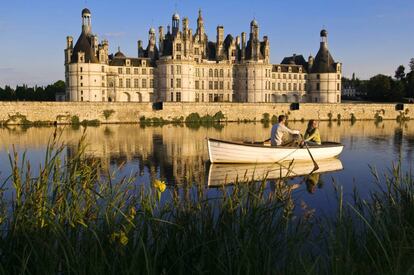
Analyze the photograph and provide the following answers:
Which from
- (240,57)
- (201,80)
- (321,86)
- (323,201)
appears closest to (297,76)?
(321,86)

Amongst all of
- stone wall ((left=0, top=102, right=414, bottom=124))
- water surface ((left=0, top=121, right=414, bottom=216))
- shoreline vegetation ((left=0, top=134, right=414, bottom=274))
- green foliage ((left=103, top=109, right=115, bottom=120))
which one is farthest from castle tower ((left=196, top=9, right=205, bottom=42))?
shoreline vegetation ((left=0, top=134, right=414, bottom=274))

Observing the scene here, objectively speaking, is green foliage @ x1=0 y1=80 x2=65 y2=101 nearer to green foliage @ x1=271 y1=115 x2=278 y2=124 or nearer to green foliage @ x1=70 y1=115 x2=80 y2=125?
green foliage @ x1=70 y1=115 x2=80 y2=125

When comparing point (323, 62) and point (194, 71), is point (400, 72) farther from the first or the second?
point (194, 71)

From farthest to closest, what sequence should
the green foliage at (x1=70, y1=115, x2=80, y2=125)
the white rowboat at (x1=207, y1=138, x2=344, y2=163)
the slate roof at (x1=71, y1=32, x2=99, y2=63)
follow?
the slate roof at (x1=71, y1=32, x2=99, y2=63) → the green foliage at (x1=70, y1=115, x2=80, y2=125) → the white rowboat at (x1=207, y1=138, x2=344, y2=163)

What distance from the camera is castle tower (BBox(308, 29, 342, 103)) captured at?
65.8 metres

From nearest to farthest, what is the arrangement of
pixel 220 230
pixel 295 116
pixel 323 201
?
pixel 220 230
pixel 323 201
pixel 295 116

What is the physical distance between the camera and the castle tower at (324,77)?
6575 centimetres

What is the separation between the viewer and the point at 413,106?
59.3 metres

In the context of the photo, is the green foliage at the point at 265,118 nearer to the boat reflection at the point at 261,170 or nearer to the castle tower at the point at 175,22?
the castle tower at the point at 175,22

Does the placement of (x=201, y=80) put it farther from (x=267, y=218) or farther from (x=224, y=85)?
(x=267, y=218)

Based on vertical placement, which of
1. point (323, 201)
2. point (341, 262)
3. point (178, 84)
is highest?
point (178, 84)

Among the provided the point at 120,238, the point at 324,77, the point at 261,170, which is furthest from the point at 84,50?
the point at 120,238

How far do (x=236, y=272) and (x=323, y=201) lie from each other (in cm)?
654

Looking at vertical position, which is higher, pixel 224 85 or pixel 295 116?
pixel 224 85
